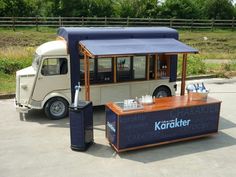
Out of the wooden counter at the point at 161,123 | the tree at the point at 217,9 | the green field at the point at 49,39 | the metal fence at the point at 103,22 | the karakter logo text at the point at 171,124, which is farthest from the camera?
the tree at the point at 217,9

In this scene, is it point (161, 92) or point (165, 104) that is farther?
point (161, 92)

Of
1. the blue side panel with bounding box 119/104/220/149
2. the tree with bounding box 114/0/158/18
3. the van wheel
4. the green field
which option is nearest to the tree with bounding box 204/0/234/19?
the green field

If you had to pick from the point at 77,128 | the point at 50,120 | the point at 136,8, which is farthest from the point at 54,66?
the point at 136,8

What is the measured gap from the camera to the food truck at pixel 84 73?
1054 centimetres

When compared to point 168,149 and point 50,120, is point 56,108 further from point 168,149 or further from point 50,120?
point 168,149

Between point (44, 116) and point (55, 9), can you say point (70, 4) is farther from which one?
point (44, 116)

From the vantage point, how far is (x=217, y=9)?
143 ft

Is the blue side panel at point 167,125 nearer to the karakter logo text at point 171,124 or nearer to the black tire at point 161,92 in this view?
the karakter logo text at point 171,124

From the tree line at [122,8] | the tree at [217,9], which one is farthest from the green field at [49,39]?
the tree at [217,9]

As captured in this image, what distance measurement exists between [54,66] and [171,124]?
14.2ft

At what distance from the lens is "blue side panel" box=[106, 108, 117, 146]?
325 inches

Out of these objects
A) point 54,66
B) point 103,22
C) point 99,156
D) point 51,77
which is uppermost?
point 103,22

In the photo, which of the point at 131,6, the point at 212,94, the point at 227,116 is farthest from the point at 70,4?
the point at 227,116

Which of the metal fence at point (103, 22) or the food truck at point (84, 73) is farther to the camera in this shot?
the metal fence at point (103, 22)
